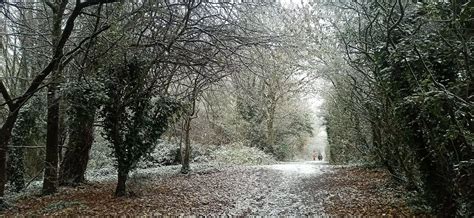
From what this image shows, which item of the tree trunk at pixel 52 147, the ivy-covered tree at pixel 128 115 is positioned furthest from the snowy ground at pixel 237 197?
the ivy-covered tree at pixel 128 115

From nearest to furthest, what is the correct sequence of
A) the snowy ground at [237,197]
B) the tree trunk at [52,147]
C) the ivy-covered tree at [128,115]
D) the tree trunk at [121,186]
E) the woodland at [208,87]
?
1. the woodland at [208,87]
2. the snowy ground at [237,197]
3. the ivy-covered tree at [128,115]
4. the tree trunk at [121,186]
5. the tree trunk at [52,147]

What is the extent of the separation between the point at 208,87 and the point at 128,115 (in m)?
4.00

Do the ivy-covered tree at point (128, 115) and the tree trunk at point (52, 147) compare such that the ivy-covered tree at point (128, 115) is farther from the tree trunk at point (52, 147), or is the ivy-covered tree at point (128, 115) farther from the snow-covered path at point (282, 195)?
the snow-covered path at point (282, 195)

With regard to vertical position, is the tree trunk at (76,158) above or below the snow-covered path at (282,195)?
above

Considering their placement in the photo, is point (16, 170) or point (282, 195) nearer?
point (282, 195)

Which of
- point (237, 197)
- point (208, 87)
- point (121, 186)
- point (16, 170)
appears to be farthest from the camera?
point (208, 87)

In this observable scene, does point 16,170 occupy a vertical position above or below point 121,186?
above

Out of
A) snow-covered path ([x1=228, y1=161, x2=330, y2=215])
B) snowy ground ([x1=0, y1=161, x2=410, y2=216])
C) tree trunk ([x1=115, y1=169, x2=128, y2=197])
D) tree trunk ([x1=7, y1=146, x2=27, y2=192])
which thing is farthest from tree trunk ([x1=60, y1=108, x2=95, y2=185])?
snow-covered path ([x1=228, y1=161, x2=330, y2=215])

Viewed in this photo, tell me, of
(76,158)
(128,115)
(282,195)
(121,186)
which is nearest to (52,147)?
(76,158)

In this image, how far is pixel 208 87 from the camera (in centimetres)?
1223

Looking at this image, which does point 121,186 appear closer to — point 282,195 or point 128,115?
point 128,115

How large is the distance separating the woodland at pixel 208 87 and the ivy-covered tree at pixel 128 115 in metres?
0.03

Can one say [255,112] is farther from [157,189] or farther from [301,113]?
[157,189]

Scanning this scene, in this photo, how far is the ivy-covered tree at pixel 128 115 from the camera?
8.36 metres
